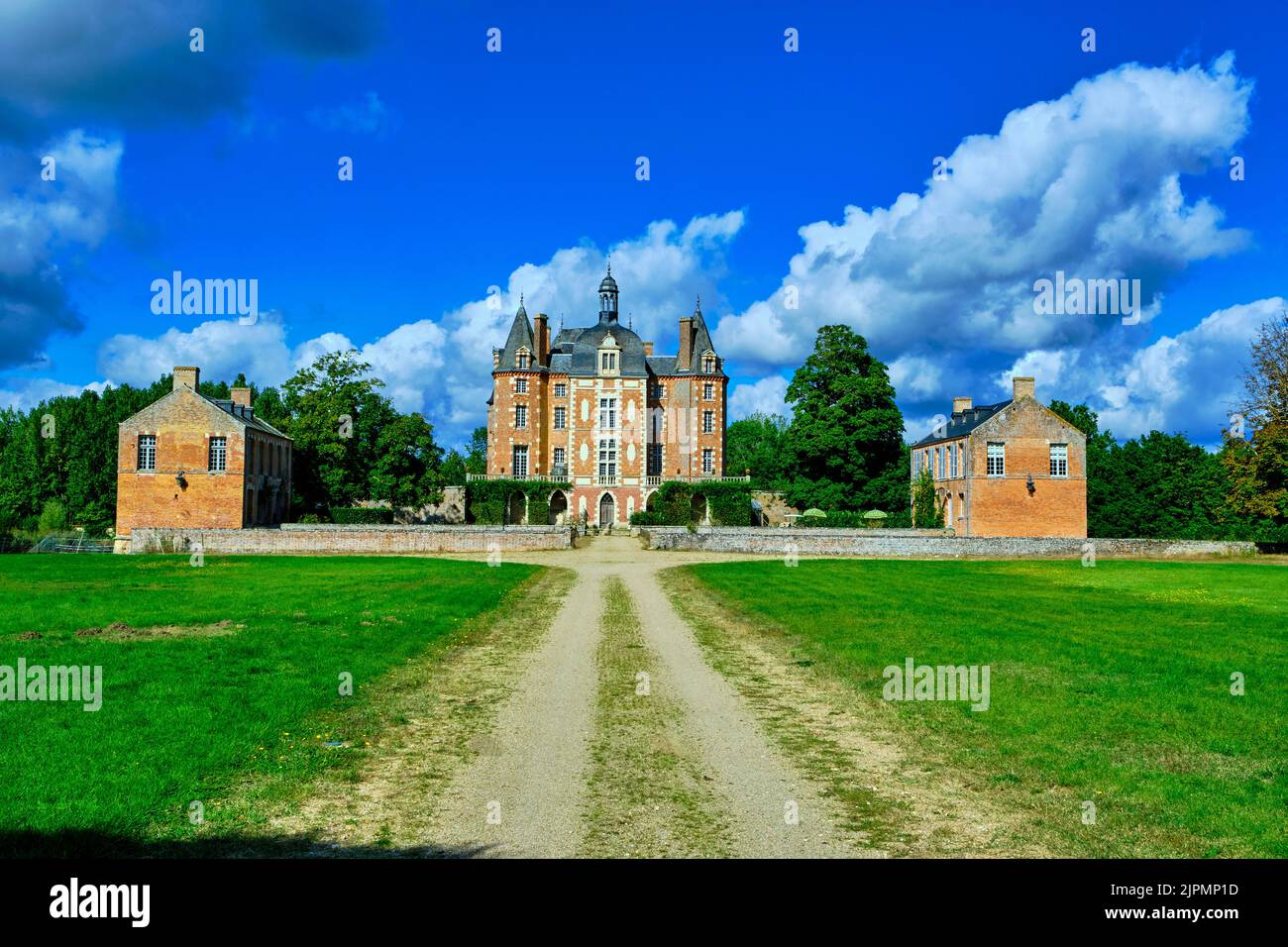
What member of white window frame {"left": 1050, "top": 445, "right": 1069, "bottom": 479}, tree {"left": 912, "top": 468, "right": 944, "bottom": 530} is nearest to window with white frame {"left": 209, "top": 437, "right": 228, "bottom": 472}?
tree {"left": 912, "top": 468, "right": 944, "bottom": 530}

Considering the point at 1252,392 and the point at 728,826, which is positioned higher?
the point at 1252,392

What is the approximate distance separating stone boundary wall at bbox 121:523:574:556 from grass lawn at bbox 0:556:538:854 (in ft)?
54.0

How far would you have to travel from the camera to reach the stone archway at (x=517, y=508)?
69.4m

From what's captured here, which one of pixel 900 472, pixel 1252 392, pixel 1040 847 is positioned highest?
pixel 1252 392

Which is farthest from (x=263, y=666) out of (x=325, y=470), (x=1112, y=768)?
(x=325, y=470)

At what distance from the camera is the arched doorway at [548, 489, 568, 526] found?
235ft

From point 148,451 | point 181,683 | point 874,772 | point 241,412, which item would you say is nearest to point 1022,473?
point 241,412

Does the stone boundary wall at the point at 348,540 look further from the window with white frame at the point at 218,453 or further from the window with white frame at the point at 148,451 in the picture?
the window with white frame at the point at 148,451

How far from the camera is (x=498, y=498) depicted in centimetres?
6869

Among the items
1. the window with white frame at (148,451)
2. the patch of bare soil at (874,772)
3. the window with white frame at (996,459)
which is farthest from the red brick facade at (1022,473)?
the window with white frame at (148,451)

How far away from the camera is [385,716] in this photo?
1138 centimetres

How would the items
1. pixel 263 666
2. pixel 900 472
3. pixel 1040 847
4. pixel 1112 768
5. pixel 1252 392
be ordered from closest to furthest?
pixel 1040 847
pixel 1112 768
pixel 263 666
pixel 1252 392
pixel 900 472

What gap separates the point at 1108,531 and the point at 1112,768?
64388mm

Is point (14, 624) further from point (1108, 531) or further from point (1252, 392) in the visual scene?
point (1108, 531)
